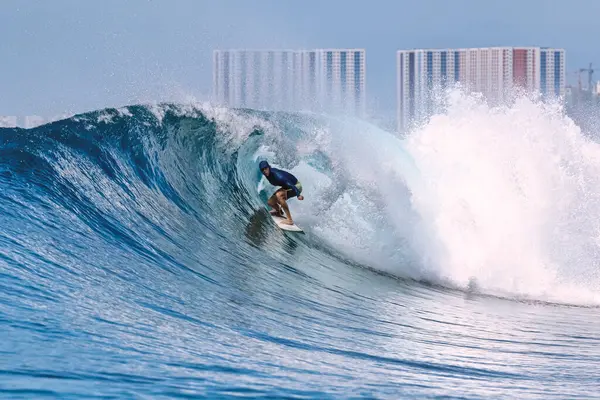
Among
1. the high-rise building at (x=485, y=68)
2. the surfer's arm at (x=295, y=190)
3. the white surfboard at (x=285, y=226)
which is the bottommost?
the white surfboard at (x=285, y=226)

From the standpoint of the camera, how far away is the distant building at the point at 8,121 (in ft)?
39.2

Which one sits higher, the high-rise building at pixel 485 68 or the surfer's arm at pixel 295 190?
the high-rise building at pixel 485 68

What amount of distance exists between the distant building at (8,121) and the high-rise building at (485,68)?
66.9m

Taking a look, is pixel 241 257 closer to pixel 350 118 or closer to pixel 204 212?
pixel 204 212

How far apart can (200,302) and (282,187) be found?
4.56 metres

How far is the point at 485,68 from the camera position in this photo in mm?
Result: 88812

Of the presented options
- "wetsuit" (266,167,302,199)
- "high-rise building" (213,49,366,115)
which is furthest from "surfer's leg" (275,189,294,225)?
"high-rise building" (213,49,366,115)

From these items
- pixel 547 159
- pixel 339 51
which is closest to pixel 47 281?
pixel 547 159

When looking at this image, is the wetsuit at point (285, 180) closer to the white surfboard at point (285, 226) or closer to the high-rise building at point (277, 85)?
the white surfboard at point (285, 226)

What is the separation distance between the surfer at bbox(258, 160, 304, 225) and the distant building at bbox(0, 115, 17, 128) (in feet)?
12.9

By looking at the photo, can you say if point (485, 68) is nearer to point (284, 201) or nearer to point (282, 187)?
point (284, 201)

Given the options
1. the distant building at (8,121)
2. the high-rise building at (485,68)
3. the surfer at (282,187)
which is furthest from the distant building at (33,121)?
the high-rise building at (485,68)

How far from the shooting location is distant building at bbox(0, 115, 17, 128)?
39.2ft

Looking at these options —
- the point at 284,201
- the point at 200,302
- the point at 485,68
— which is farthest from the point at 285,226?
the point at 485,68
